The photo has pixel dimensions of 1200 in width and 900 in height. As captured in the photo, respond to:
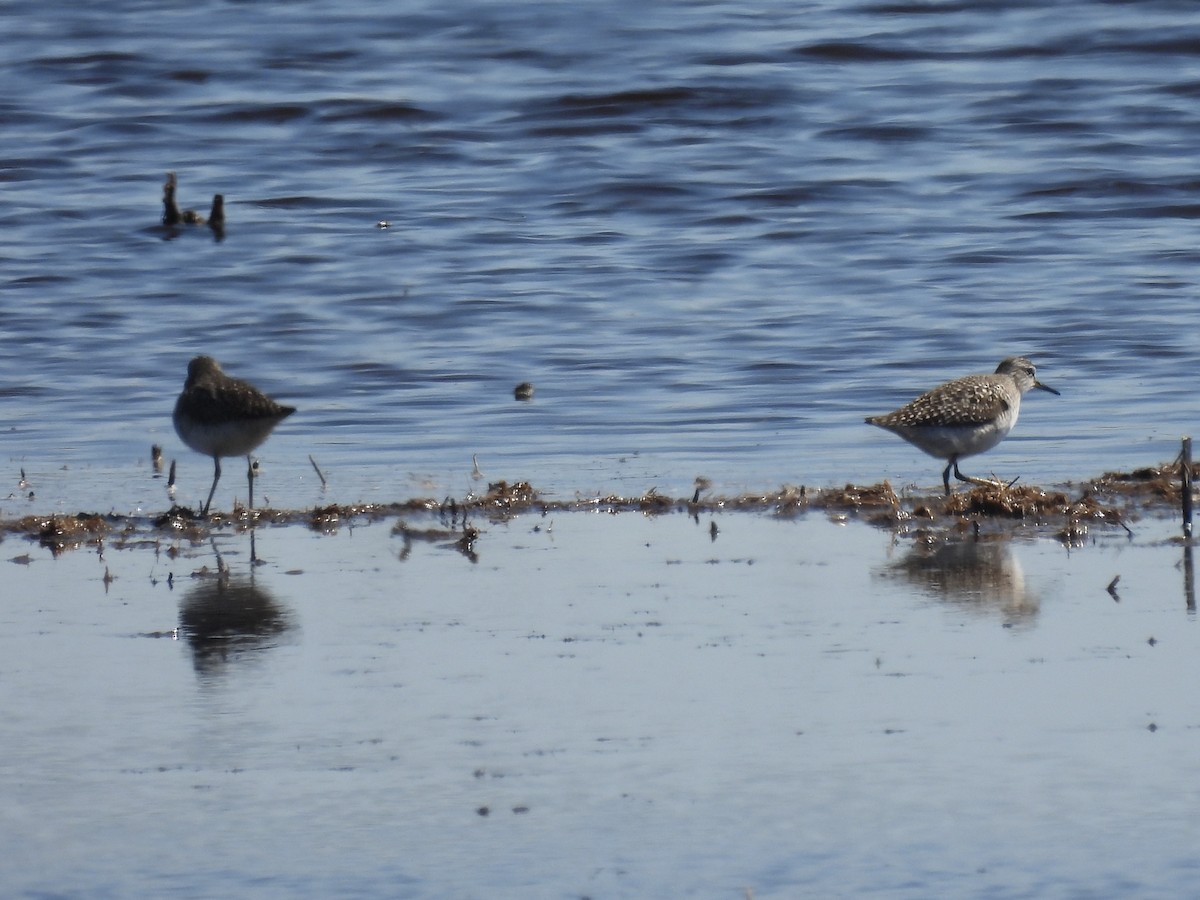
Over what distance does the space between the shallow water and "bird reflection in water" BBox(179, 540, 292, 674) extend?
2 centimetres

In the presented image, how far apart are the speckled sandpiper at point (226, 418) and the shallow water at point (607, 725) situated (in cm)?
244

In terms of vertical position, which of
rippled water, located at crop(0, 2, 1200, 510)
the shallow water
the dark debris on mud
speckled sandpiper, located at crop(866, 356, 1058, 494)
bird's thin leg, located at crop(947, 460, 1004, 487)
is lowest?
the shallow water

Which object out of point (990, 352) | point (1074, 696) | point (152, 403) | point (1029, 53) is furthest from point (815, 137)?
point (1074, 696)

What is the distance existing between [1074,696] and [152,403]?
11.2 meters

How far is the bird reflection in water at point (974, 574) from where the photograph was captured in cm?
877

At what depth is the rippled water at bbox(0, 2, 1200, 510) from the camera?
15.6 meters

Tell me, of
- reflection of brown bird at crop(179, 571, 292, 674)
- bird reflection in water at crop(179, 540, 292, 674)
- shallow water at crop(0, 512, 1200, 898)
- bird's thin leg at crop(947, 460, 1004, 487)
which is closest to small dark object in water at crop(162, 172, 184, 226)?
bird's thin leg at crop(947, 460, 1004, 487)

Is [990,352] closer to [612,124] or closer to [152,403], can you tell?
[152,403]

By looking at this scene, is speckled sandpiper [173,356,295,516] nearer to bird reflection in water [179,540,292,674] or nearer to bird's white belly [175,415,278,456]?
bird's white belly [175,415,278,456]

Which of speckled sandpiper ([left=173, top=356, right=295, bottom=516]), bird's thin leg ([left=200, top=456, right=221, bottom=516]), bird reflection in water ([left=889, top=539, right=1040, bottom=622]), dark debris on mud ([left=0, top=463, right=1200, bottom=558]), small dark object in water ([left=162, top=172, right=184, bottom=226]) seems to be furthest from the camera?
small dark object in water ([left=162, top=172, right=184, bottom=226])

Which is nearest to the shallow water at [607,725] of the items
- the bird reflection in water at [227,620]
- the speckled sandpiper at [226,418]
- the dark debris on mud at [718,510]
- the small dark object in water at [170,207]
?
the bird reflection in water at [227,620]

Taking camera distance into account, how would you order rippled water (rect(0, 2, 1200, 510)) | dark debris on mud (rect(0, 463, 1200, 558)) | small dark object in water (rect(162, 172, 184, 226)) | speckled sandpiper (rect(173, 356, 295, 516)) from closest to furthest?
dark debris on mud (rect(0, 463, 1200, 558)) < speckled sandpiper (rect(173, 356, 295, 516)) < rippled water (rect(0, 2, 1200, 510)) < small dark object in water (rect(162, 172, 184, 226))

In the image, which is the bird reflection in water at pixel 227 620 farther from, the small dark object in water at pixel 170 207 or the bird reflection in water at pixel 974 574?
the small dark object in water at pixel 170 207

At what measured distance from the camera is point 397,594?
30.2 feet
